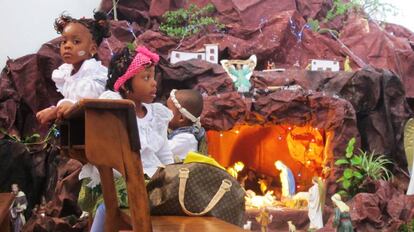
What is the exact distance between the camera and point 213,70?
723cm

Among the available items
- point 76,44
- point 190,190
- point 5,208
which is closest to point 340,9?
point 76,44

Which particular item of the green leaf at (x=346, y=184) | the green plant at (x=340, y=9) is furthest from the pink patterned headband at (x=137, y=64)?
the green plant at (x=340, y=9)

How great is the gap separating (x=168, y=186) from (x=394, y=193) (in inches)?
194

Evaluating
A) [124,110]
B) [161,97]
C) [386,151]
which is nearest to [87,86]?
[124,110]

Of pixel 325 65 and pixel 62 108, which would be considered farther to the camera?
pixel 325 65

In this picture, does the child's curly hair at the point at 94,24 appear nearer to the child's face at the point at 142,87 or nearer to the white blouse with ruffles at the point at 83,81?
the white blouse with ruffles at the point at 83,81

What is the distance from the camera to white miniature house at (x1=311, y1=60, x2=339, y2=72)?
25.6ft

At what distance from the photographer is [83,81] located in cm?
278

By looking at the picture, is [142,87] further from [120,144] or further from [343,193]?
[343,193]

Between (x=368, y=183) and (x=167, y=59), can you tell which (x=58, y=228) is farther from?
(x=368, y=183)

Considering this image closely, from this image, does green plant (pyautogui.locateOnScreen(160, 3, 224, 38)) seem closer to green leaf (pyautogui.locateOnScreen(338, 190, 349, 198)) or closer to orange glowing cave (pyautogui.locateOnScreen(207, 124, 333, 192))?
orange glowing cave (pyautogui.locateOnScreen(207, 124, 333, 192))

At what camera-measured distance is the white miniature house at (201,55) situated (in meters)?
7.61

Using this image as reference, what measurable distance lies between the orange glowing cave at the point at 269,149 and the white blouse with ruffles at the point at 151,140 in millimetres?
4987

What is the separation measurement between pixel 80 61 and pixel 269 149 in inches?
230
